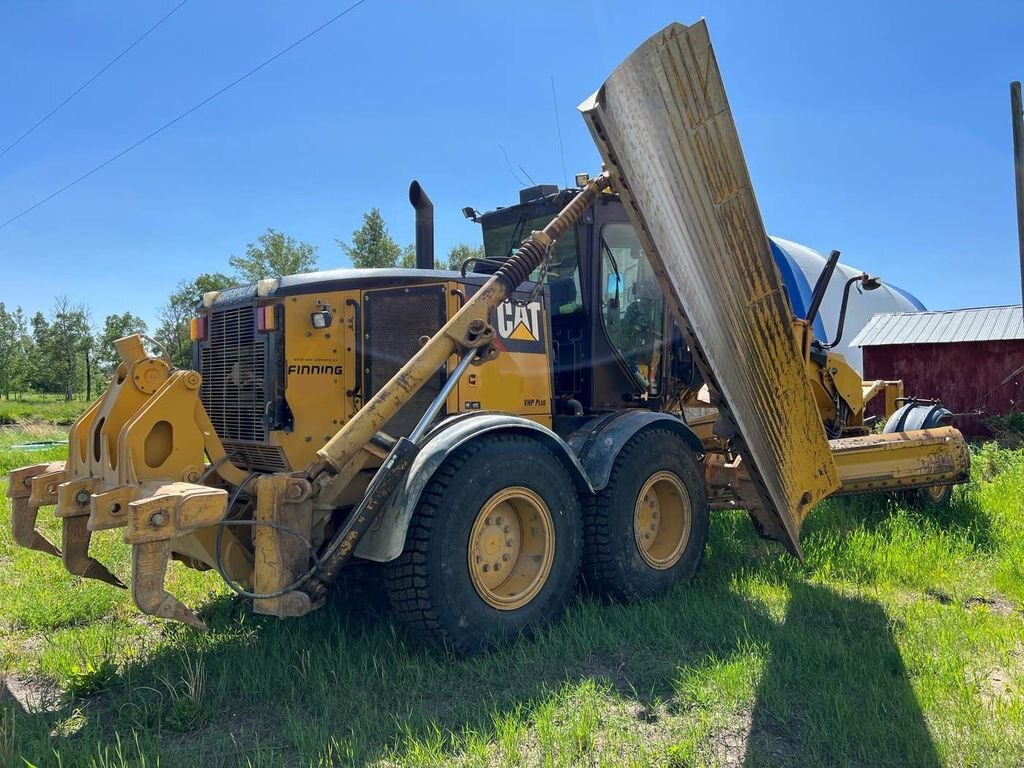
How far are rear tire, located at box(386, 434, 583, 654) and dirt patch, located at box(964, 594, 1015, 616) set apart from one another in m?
2.59

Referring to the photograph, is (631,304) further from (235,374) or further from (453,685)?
(453,685)

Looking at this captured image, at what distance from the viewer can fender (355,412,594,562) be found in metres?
3.51

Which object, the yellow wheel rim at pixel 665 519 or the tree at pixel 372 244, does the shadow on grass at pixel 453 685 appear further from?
the tree at pixel 372 244

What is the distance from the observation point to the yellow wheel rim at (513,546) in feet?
12.9

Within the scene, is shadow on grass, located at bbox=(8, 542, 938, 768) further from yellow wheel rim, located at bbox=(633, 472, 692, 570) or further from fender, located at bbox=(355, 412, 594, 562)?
fender, located at bbox=(355, 412, 594, 562)

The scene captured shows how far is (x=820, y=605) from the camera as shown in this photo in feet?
14.7

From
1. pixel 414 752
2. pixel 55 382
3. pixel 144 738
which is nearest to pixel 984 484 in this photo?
pixel 414 752

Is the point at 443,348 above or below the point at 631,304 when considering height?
below

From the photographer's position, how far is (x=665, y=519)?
16.4 feet

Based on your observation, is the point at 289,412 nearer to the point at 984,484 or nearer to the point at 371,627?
the point at 371,627

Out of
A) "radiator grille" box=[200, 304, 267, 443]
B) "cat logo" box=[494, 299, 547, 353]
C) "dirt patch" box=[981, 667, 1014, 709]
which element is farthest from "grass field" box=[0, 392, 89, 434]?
"dirt patch" box=[981, 667, 1014, 709]

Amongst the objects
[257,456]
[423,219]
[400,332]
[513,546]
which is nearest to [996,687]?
[513,546]

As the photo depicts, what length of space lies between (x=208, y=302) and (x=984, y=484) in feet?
26.2

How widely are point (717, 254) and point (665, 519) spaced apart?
5.74 feet
